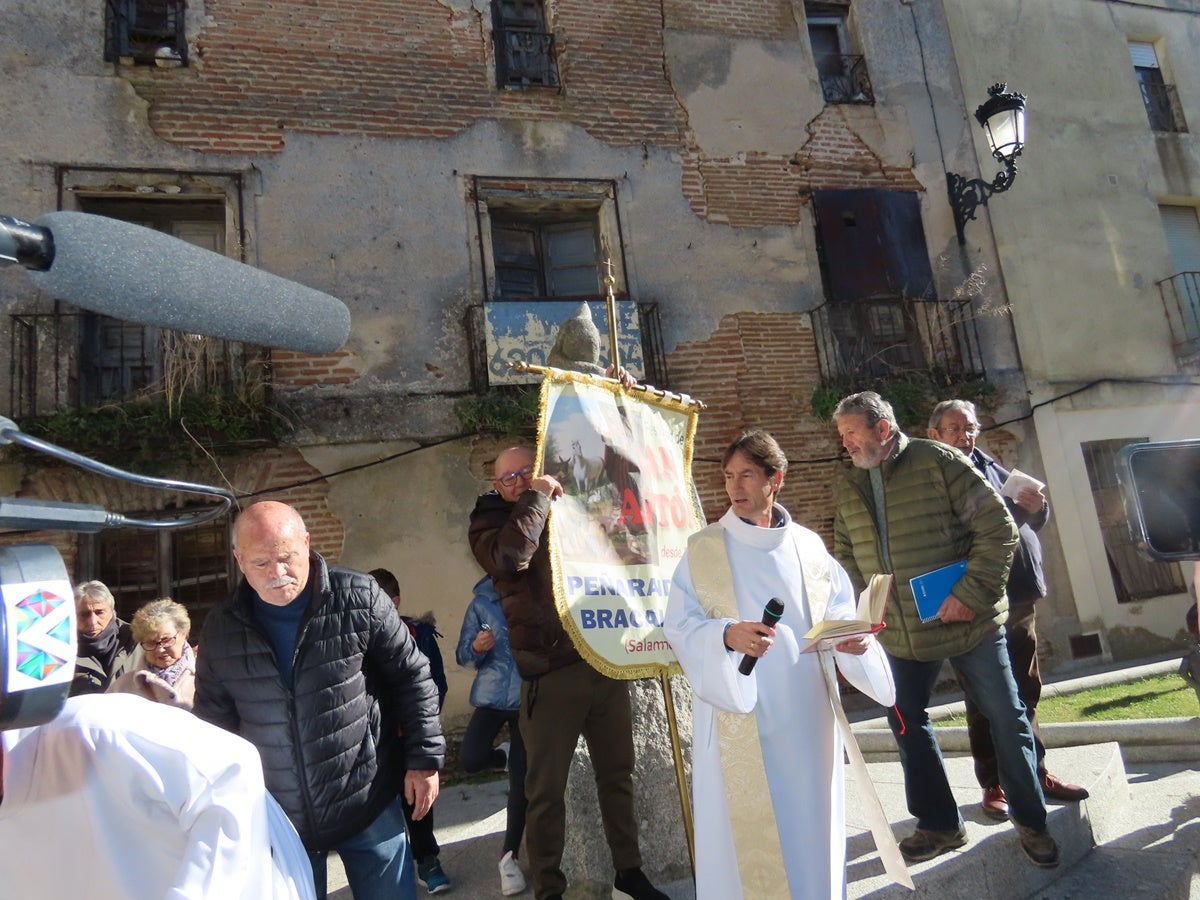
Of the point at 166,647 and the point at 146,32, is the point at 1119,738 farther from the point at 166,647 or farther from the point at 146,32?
the point at 146,32

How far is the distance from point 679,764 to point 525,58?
8.52m

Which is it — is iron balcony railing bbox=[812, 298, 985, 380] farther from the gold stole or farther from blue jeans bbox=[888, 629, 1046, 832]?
the gold stole

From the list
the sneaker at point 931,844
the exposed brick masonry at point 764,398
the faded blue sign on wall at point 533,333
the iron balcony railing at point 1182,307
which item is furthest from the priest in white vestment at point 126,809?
the iron balcony railing at point 1182,307

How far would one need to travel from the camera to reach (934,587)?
3.25 metres

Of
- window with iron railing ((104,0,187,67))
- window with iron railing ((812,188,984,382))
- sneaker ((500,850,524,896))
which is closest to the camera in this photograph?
sneaker ((500,850,524,896))

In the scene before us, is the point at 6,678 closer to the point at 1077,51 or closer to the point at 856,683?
the point at 856,683

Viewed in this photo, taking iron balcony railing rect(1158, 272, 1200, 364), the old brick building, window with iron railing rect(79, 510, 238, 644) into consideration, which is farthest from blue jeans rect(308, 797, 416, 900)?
iron balcony railing rect(1158, 272, 1200, 364)

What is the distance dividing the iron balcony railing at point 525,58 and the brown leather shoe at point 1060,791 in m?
8.35

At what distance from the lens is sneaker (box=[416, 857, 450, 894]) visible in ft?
11.5

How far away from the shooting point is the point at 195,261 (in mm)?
1151

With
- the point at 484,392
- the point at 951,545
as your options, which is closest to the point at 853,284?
the point at 484,392

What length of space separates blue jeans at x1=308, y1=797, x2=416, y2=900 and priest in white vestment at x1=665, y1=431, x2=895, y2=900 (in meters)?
0.94

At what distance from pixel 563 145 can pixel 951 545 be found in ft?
23.6

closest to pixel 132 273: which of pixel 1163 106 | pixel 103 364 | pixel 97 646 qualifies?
pixel 97 646
